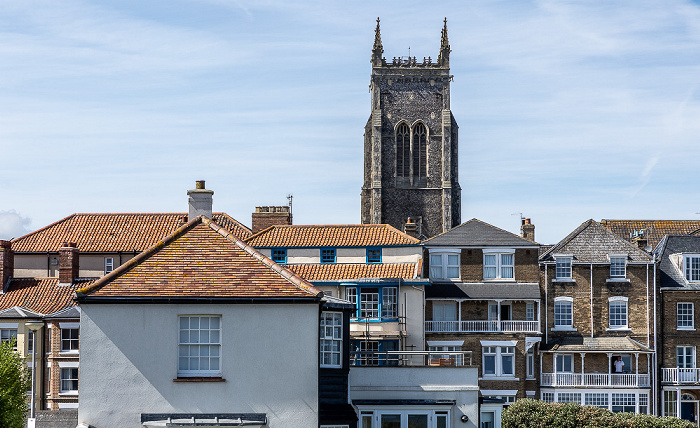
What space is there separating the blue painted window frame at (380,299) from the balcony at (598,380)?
11036 mm

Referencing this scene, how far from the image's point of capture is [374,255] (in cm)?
6131

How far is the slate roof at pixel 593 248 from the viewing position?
64625mm

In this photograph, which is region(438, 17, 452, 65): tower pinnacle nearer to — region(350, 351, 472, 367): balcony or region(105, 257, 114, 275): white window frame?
region(105, 257, 114, 275): white window frame

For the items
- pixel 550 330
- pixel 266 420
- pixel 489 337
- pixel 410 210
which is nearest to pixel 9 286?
pixel 489 337

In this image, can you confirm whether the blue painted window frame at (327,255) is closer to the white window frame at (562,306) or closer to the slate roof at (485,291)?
the slate roof at (485,291)

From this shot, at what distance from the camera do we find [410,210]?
343 ft

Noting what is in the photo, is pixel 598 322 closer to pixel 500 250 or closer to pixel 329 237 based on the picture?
pixel 500 250

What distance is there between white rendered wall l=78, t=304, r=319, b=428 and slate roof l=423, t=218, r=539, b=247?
38489 mm

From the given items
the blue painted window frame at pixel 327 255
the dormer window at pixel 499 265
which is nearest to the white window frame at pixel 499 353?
the dormer window at pixel 499 265

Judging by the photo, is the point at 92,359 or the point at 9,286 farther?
the point at 9,286

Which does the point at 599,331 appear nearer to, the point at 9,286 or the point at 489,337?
the point at 489,337

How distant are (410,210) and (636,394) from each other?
149 feet

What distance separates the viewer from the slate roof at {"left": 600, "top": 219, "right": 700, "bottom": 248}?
Result: 77.9 metres

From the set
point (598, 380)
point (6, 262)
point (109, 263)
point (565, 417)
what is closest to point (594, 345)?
point (598, 380)
